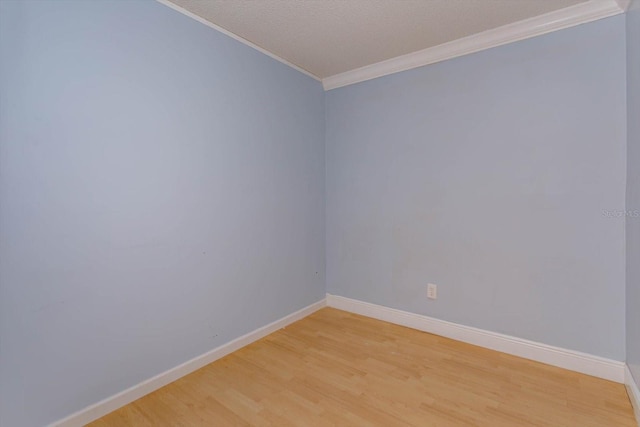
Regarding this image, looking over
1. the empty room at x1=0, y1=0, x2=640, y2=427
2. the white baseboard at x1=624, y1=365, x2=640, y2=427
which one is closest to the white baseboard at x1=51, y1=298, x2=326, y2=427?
the empty room at x1=0, y1=0, x2=640, y2=427

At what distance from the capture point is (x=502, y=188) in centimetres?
211

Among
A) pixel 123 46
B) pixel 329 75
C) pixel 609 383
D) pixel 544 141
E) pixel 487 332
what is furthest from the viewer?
pixel 329 75

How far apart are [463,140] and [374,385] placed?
1818 mm

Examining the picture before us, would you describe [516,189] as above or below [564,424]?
above

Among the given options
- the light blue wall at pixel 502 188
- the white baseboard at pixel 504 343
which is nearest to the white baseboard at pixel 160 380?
the white baseboard at pixel 504 343

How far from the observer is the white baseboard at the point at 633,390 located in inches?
58.2

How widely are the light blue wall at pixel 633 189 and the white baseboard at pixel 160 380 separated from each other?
87.8 inches

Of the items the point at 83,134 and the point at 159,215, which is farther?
the point at 159,215

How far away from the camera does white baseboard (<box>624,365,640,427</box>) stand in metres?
1.48

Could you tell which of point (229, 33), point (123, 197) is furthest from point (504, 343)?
point (229, 33)

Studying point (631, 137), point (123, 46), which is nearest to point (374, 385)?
point (631, 137)

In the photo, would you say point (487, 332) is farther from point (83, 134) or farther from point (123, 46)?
point (123, 46)

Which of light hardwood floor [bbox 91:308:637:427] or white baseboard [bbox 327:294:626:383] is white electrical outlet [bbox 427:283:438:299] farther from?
light hardwood floor [bbox 91:308:637:427]

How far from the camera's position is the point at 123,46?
1.61 m
